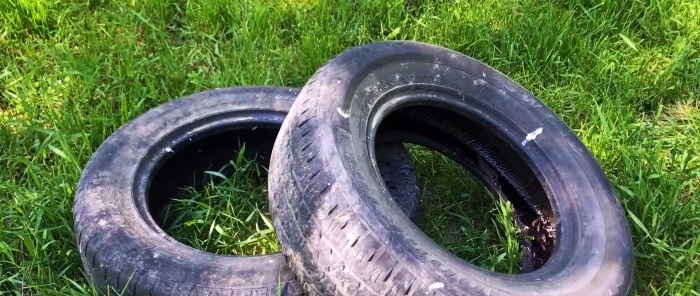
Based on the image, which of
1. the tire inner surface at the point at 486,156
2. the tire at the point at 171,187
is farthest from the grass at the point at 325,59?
the tire inner surface at the point at 486,156

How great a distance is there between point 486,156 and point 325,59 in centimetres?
108

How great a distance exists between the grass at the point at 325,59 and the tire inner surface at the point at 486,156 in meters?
0.44

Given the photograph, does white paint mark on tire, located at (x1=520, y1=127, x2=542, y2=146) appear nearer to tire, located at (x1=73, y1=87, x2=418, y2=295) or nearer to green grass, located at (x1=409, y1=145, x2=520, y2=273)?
green grass, located at (x1=409, y1=145, x2=520, y2=273)

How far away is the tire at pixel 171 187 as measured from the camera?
106 inches

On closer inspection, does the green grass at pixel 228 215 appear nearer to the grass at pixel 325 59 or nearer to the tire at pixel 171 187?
the tire at pixel 171 187

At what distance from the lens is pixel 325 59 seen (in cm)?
397

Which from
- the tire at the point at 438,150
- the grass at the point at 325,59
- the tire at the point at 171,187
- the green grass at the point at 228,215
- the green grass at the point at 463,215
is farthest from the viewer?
the grass at the point at 325,59

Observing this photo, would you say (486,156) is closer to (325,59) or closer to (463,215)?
(463,215)

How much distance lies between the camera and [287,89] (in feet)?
11.6

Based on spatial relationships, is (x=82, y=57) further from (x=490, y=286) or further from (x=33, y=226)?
(x=490, y=286)

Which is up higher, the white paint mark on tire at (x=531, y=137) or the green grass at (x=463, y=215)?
the white paint mark on tire at (x=531, y=137)

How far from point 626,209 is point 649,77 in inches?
41.9

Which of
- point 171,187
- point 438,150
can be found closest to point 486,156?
point 438,150

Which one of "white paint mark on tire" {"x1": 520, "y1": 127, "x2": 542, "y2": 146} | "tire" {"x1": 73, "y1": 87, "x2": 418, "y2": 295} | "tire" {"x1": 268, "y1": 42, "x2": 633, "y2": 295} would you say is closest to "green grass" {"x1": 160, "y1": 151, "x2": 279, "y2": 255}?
"tire" {"x1": 73, "y1": 87, "x2": 418, "y2": 295}
